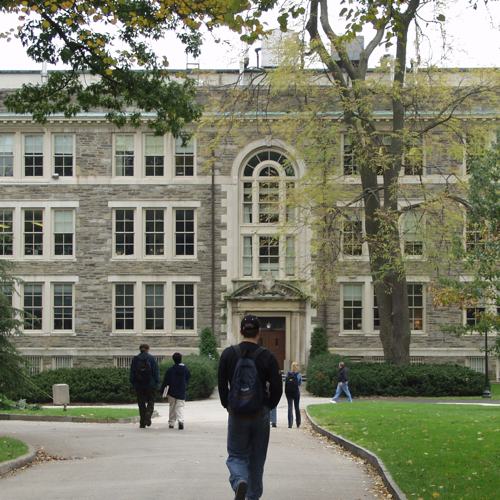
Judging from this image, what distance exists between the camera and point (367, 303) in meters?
47.5

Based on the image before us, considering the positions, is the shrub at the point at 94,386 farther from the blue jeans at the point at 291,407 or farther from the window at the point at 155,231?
the blue jeans at the point at 291,407

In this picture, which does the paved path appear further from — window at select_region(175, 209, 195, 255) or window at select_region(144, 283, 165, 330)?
window at select_region(175, 209, 195, 255)

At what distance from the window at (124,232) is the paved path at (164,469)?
24925 millimetres

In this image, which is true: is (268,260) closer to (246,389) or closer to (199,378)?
(199,378)

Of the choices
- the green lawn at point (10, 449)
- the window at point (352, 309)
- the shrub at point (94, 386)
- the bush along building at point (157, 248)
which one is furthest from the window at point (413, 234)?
the green lawn at point (10, 449)

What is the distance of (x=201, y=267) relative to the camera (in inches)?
1860

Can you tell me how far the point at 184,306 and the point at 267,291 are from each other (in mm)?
3734

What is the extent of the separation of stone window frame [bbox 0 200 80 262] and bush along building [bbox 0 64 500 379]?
0.20ft

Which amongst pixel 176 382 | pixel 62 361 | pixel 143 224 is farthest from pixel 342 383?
pixel 62 361

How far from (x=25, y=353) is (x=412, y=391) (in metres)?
17.7

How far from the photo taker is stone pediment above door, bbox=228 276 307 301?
1831 inches

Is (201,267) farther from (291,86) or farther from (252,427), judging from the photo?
(252,427)

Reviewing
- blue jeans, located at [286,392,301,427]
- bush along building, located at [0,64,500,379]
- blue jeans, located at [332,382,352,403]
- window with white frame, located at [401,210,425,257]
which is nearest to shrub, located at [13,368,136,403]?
blue jeans, located at [332,382,352,403]

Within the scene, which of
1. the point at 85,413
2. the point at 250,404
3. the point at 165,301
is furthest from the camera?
the point at 165,301
